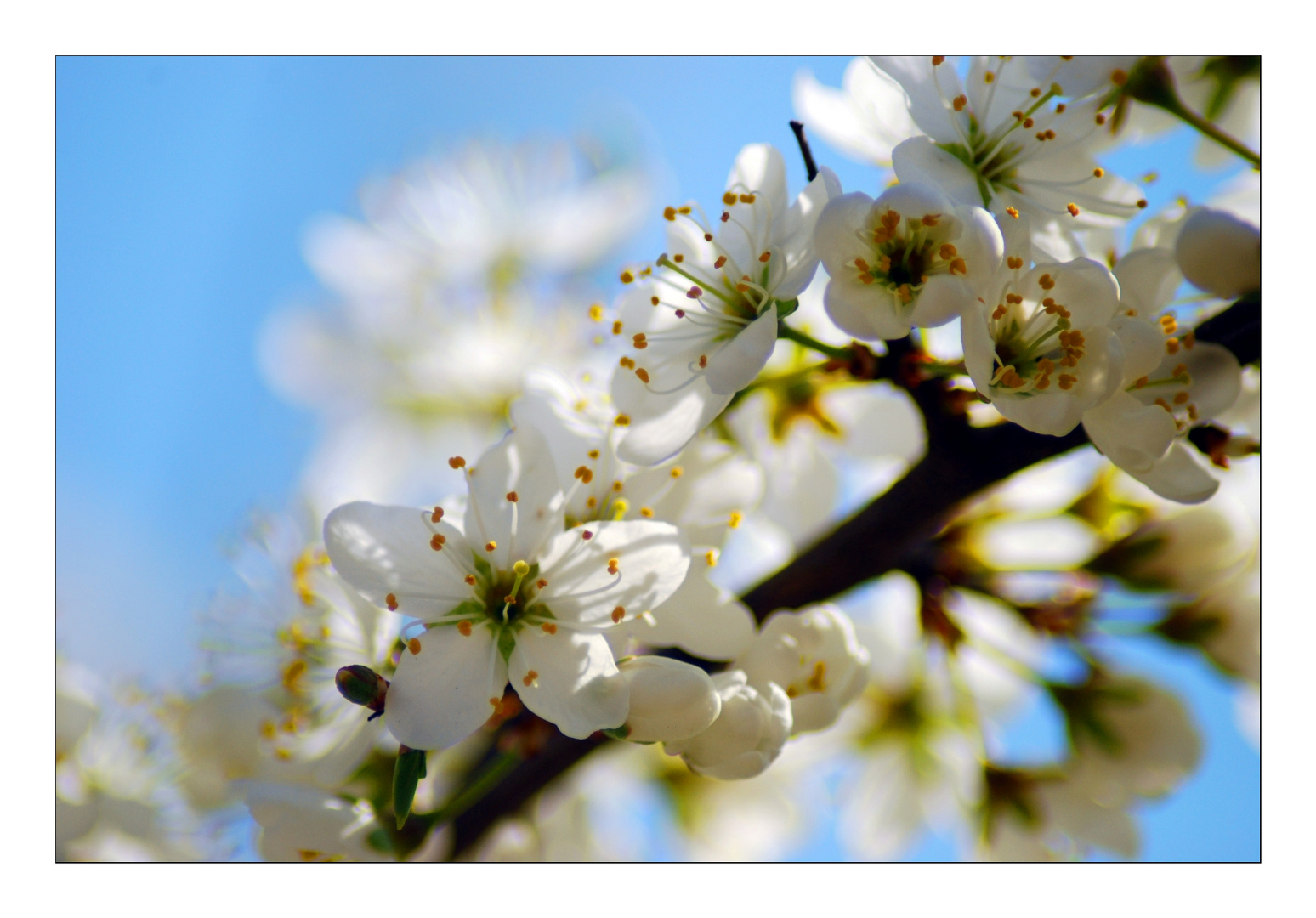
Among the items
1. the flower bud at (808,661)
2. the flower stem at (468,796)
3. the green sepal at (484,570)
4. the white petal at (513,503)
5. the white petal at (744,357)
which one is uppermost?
the white petal at (744,357)

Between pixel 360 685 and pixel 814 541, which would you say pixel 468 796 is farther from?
pixel 814 541

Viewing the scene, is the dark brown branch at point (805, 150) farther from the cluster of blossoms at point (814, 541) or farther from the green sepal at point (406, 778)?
the green sepal at point (406, 778)

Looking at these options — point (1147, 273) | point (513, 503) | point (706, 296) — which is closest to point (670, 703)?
point (513, 503)

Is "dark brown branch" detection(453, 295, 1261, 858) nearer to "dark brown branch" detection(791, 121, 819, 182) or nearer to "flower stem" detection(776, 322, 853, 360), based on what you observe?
"flower stem" detection(776, 322, 853, 360)

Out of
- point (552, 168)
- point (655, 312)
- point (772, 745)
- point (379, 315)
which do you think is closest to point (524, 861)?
point (772, 745)

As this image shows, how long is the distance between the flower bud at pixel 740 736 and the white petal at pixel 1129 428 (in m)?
0.24

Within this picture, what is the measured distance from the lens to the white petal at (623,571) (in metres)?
0.56

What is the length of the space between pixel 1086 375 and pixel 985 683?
0.63m

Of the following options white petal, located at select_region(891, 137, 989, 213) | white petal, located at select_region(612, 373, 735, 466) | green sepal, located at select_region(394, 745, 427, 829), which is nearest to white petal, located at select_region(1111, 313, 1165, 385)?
white petal, located at select_region(891, 137, 989, 213)

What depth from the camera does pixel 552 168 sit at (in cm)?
140

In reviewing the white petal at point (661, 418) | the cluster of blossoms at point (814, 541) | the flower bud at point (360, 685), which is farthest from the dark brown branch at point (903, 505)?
the flower bud at point (360, 685)

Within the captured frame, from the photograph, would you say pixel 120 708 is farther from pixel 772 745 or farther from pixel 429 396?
pixel 772 745

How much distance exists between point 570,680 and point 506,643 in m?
0.05

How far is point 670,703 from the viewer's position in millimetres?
523
